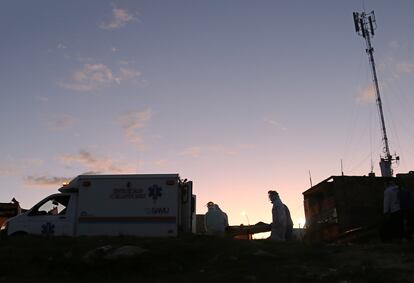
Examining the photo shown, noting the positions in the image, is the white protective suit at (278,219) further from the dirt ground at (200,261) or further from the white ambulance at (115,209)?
the white ambulance at (115,209)

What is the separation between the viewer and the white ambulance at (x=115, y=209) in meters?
17.8

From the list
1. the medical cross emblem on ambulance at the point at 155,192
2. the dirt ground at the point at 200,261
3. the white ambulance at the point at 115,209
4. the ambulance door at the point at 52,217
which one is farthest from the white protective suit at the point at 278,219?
the ambulance door at the point at 52,217

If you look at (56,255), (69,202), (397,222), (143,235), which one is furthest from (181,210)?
(397,222)

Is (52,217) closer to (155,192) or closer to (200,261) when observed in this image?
(155,192)

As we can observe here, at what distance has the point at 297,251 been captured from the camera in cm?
1353

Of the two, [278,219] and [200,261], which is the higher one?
[278,219]

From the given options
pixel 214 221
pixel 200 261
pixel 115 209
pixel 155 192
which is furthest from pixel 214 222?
pixel 200 261

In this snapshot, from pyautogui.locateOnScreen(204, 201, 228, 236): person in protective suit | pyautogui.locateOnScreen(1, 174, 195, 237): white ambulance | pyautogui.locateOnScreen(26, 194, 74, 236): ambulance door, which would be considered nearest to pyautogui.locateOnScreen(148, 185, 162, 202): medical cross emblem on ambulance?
pyautogui.locateOnScreen(1, 174, 195, 237): white ambulance

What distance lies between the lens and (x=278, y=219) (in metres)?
16.8

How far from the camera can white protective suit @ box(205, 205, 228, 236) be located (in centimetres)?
1853

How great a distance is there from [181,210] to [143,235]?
5.18ft

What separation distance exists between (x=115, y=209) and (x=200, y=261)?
19.0ft

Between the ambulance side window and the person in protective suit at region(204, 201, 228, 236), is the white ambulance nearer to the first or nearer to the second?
the ambulance side window

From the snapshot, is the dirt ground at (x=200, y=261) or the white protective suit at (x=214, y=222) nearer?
the dirt ground at (x=200, y=261)
